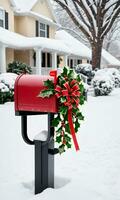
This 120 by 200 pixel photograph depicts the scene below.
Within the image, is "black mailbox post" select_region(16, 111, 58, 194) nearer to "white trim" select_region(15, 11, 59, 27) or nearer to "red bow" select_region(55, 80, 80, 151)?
"red bow" select_region(55, 80, 80, 151)

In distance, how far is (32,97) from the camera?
147 inches

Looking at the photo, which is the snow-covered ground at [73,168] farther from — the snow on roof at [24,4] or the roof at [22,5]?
the snow on roof at [24,4]

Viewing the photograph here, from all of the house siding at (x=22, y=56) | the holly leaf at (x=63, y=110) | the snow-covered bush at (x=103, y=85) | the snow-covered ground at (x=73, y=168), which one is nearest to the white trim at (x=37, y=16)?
the house siding at (x=22, y=56)

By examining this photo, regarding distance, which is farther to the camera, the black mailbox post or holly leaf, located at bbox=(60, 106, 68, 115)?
the black mailbox post

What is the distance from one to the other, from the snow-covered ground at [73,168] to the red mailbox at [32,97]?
101 cm

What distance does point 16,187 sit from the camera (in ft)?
14.1

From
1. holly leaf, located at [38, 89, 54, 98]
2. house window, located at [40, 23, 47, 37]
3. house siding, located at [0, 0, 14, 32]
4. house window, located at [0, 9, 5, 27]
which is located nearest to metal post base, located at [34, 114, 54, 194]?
holly leaf, located at [38, 89, 54, 98]

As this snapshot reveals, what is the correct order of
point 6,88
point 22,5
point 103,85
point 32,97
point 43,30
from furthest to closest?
1. point 43,30
2. point 22,5
3. point 103,85
4. point 6,88
5. point 32,97

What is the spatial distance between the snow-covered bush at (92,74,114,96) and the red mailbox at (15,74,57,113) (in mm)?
15309

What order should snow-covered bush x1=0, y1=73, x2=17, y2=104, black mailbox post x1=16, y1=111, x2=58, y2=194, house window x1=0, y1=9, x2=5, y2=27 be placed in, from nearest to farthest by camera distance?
1. black mailbox post x1=16, y1=111, x2=58, y2=194
2. snow-covered bush x1=0, y1=73, x2=17, y2=104
3. house window x1=0, y1=9, x2=5, y2=27

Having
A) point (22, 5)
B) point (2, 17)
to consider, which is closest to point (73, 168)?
point (2, 17)

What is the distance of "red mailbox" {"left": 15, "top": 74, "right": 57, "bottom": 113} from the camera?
366cm

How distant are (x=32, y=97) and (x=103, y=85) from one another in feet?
50.5

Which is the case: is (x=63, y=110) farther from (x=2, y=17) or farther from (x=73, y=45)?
(x=73, y=45)
